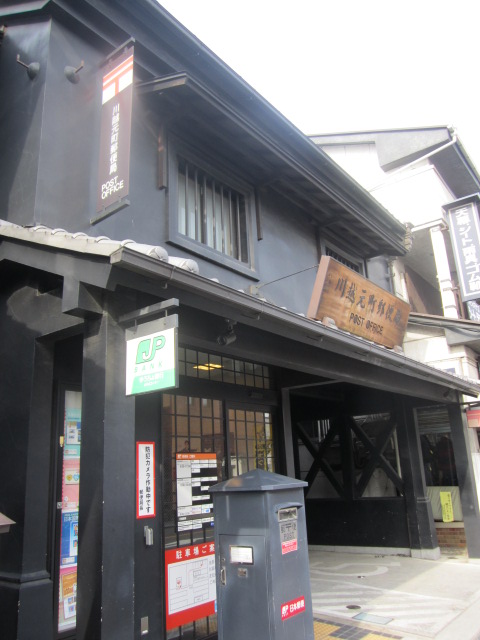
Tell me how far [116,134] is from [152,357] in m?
2.96

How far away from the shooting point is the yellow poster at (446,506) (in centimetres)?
1216

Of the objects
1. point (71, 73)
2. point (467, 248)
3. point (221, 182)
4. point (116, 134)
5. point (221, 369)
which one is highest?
point (467, 248)

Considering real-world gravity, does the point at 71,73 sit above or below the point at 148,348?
above

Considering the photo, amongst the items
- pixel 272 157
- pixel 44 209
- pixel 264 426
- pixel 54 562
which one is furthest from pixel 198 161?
pixel 54 562

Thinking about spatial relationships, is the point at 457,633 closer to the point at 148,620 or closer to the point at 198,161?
the point at 148,620

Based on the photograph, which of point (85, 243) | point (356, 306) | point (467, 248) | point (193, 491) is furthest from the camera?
point (467, 248)

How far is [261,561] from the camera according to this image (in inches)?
172

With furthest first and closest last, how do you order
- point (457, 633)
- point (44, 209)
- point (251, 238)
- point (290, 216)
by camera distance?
point (290, 216), point (251, 238), point (457, 633), point (44, 209)

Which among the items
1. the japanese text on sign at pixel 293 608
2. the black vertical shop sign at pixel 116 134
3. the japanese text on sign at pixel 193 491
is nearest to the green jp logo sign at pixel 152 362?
the black vertical shop sign at pixel 116 134

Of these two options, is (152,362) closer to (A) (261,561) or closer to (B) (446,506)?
(A) (261,561)

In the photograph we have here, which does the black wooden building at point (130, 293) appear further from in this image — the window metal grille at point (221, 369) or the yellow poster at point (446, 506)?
the yellow poster at point (446, 506)

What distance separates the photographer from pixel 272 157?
8.55 m

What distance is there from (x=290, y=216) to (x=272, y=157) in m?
1.58

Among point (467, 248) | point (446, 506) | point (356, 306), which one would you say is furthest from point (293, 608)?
point (467, 248)
